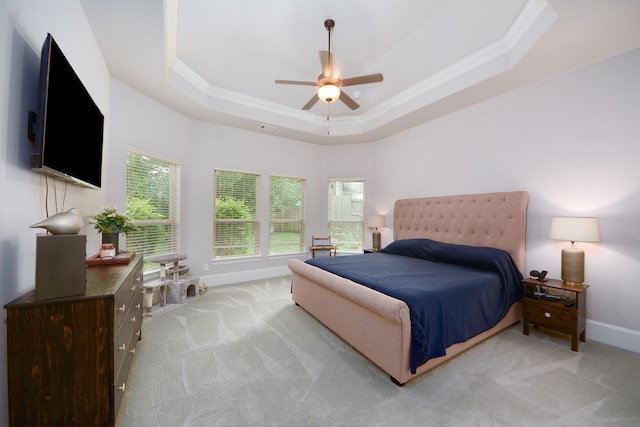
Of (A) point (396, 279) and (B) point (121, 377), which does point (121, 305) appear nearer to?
(B) point (121, 377)

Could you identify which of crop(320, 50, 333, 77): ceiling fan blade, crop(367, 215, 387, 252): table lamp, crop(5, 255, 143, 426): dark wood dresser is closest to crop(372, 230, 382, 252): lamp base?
crop(367, 215, 387, 252): table lamp

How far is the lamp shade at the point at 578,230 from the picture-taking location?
2.40 meters

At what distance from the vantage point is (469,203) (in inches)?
141

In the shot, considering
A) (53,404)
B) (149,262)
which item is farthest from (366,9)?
(149,262)

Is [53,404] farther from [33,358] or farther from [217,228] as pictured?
[217,228]

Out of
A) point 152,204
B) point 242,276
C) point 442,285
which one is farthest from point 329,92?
point 242,276

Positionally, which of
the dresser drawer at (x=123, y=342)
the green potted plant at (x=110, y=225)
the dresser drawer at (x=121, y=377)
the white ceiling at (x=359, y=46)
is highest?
the white ceiling at (x=359, y=46)

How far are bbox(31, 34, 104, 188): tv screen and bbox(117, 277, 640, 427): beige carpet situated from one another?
5.31 feet

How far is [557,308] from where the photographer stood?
251 centimetres

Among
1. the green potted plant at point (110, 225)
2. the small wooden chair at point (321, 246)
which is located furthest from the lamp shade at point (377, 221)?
the green potted plant at point (110, 225)

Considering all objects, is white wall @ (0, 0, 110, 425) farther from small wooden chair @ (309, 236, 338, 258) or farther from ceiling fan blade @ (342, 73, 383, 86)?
small wooden chair @ (309, 236, 338, 258)

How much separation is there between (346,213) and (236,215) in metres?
2.35

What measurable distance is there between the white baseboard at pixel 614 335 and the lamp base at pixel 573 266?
520 mm

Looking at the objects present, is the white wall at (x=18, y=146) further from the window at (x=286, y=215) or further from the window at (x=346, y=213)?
the window at (x=346, y=213)
